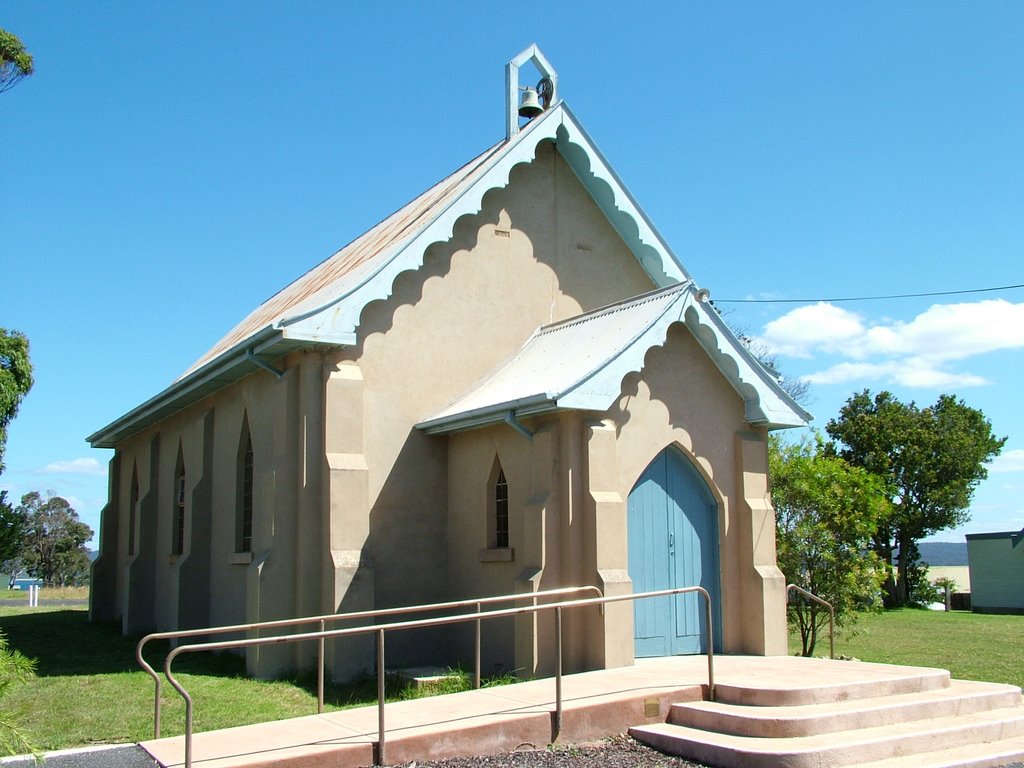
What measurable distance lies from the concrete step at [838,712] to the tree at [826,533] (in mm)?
6094

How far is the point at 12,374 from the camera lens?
82.2 ft

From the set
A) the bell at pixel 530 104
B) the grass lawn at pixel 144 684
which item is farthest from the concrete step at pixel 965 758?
the bell at pixel 530 104

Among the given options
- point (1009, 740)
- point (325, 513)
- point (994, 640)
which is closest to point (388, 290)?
point (325, 513)

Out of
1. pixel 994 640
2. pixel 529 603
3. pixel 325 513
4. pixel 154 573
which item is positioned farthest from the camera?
pixel 994 640

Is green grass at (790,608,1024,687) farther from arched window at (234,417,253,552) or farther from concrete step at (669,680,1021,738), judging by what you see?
arched window at (234,417,253,552)

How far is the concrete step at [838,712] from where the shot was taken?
962cm

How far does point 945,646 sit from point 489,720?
15621 mm

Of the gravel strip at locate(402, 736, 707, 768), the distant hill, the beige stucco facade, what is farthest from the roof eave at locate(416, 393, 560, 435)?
the distant hill

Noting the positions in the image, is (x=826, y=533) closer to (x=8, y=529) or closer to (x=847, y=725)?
(x=847, y=725)

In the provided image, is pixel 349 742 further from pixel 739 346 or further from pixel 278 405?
pixel 739 346

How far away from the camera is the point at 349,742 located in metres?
→ 8.92

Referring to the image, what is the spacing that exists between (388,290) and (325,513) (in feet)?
10.3

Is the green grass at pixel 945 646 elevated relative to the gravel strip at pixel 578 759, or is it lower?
lower

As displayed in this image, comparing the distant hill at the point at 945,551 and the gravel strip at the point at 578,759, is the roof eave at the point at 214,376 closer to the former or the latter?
the gravel strip at the point at 578,759
